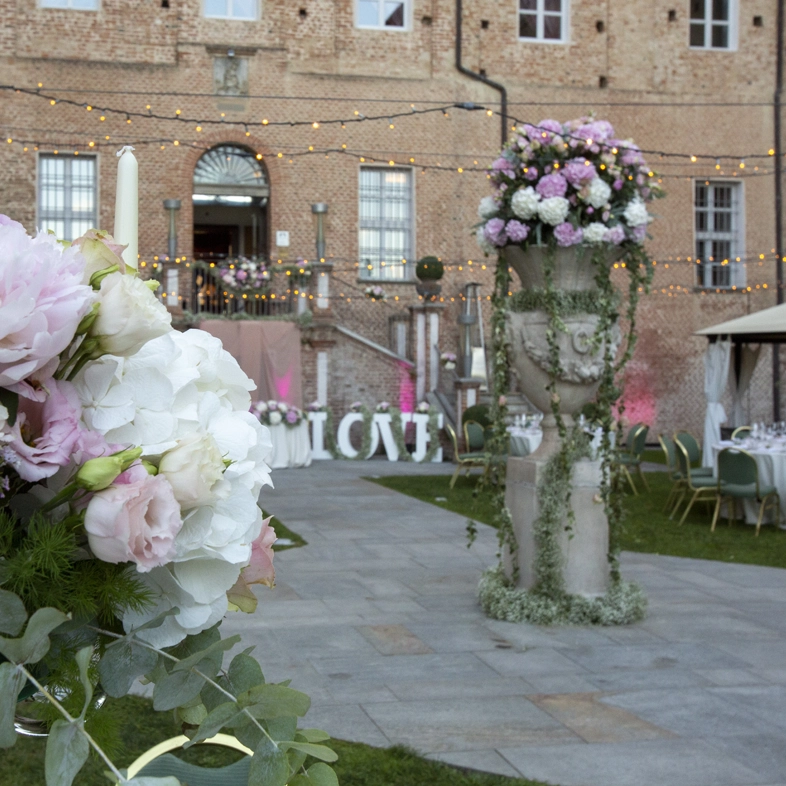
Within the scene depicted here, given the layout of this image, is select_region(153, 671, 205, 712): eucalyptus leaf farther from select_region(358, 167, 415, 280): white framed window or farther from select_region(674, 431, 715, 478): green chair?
select_region(358, 167, 415, 280): white framed window

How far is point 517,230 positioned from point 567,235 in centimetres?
28

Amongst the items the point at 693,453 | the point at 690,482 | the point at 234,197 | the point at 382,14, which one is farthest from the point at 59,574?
the point at 382,14

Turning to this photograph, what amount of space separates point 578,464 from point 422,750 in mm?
2423

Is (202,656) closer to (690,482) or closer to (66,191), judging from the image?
(690,482)

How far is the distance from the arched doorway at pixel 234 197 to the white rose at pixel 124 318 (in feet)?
57.6

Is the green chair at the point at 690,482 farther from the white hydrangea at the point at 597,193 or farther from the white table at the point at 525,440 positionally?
the white hydrangea at the point at 597,193

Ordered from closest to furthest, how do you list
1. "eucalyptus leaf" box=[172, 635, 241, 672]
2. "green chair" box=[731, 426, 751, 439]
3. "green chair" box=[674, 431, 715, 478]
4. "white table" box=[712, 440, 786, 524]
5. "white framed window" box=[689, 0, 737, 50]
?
"eucalyptus leaf" box=[172, 635, 241, 672] < "white table" box=[712, 440, 786, 524] < "green chair" box=[674, 431, 715, 478] < "green chair" box=[731, 426, 751, 439] < "white framed window" box=[689, 0, 737, 50]

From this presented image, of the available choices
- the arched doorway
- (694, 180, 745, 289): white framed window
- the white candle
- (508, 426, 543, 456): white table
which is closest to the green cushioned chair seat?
(508, 426, 543, 456): white table

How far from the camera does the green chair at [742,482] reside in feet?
31.7

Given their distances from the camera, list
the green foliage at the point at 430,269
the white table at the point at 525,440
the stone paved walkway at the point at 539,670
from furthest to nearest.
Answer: the green foliage at the point at 430,269
the white table at the point at 525,440
the stone paved walkway at the point at 539,670

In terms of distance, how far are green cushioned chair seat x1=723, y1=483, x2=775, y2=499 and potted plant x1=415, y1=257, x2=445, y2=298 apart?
8520 millimetres

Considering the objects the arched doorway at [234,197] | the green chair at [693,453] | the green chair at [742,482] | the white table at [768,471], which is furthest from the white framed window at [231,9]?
the green chair at [742,482]

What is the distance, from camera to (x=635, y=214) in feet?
18.9

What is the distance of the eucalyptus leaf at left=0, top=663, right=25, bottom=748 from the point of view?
2.42ft
